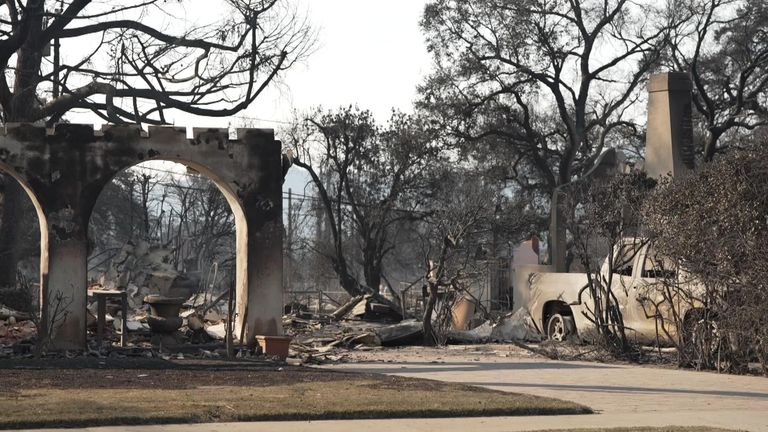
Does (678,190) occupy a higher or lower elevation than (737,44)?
lower

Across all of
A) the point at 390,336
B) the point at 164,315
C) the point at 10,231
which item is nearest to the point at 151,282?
the point at 10,231

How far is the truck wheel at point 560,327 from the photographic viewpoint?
23.2 m

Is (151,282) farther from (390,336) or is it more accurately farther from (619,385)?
(619,385)

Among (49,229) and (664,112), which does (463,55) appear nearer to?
(664,112)

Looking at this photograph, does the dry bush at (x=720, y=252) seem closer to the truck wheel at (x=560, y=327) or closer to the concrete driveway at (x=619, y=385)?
the concrete driveway at (x=619, y=385)

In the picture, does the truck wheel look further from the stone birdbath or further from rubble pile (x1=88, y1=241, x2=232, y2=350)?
rubble pile (x1=88, y1=241, x2=232, y2=350)

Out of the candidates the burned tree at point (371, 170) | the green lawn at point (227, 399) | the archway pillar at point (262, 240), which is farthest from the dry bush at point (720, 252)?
the burned tree at point (371, 170)

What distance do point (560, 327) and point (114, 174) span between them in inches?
370

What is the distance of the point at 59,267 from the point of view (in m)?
20.3

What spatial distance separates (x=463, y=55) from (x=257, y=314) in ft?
78.8

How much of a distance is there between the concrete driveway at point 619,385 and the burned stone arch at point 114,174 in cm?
296

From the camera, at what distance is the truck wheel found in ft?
76.2

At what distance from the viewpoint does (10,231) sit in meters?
28.9

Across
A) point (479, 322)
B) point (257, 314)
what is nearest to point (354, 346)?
point (257, 314)
